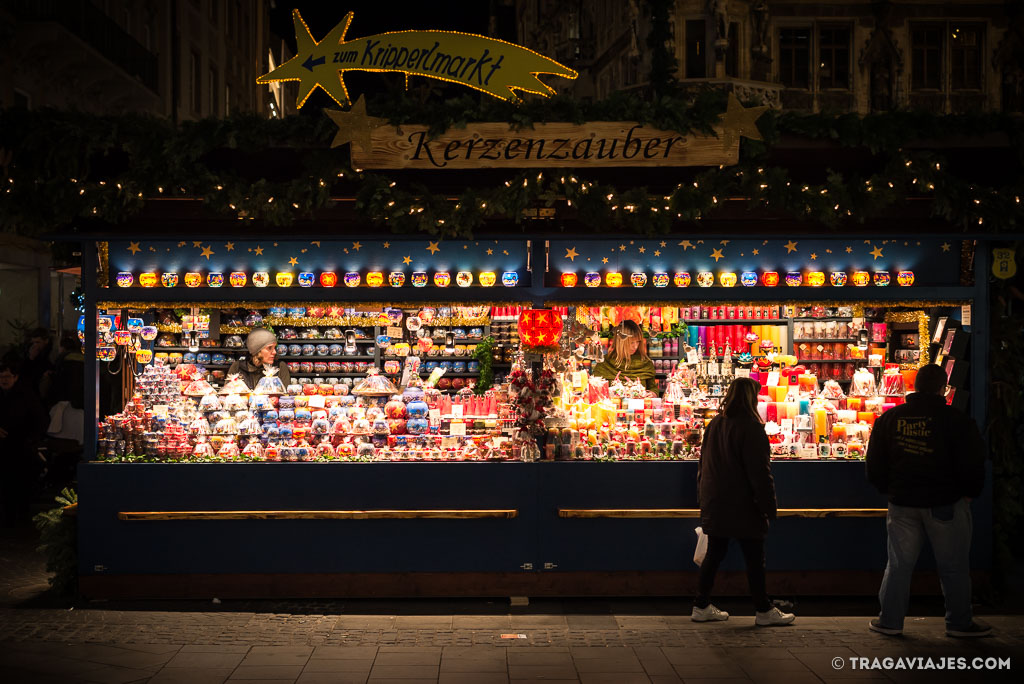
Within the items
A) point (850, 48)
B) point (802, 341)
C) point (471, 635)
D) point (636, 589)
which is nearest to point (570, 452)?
point (636, 589)

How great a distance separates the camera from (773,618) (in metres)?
6.32

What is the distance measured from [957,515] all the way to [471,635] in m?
3.31

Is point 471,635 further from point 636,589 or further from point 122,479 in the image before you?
point 122,479

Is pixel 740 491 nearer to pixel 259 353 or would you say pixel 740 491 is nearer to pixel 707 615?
pixel 707 615

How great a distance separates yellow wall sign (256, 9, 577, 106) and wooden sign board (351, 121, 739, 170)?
381mm

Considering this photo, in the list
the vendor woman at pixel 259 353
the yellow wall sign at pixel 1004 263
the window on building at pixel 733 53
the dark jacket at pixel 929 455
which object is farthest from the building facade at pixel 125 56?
the window on building at pixel 733 53

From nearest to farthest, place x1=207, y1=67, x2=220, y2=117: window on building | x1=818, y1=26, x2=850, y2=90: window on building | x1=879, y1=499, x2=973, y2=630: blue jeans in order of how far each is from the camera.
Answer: x1=879, y1=499, x2=973, y2=630: blue jeans → x1=818, y1=26, x2=850, y2=90: window on building → x1=207, y1=67, x2=220, y2=117: window on building

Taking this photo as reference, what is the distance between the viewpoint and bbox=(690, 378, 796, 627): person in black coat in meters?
6.17

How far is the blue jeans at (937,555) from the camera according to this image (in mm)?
5961

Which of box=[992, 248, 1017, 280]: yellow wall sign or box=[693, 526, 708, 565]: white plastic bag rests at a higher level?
box=[992, 248, 1017, 280]: yellow wall sign

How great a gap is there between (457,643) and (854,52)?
2517 centimetres

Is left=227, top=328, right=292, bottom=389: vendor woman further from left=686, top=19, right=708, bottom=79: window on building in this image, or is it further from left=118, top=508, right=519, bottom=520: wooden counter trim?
left=686, top=19, right=708, bottom=79: window on building

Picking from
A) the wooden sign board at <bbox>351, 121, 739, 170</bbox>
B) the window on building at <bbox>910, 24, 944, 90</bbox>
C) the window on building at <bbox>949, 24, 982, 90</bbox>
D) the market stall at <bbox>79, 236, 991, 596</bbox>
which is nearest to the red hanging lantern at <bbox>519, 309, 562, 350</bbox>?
the market stall at <bbox>79, 236, 991, 596</bbox>

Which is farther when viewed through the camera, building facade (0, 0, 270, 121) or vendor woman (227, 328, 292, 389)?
building facade (0, 0, 270, 121)
